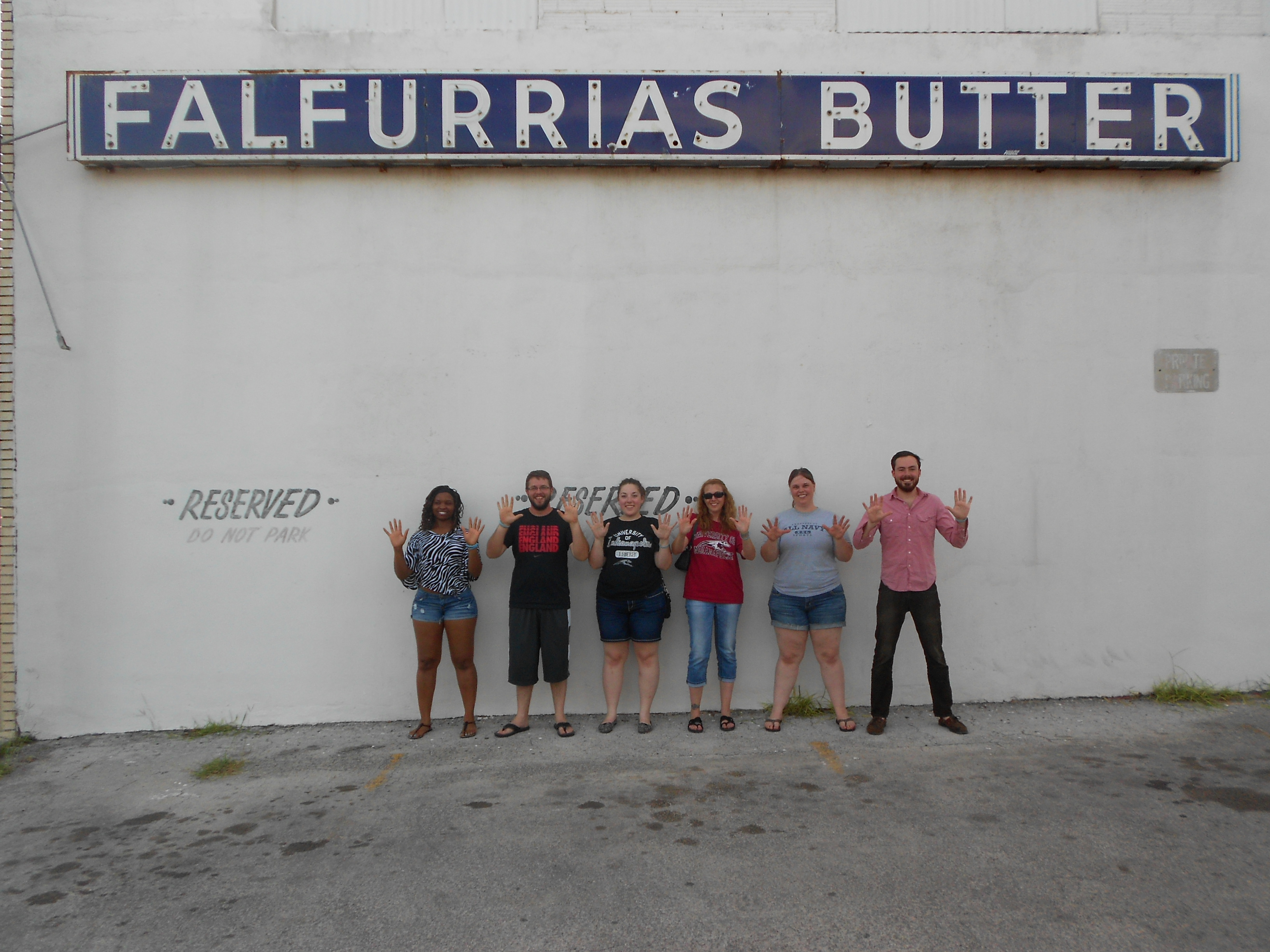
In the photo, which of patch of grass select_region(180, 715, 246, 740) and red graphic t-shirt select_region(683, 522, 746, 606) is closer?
red graphic t-shirt select_region(683, 522, 746, 606)

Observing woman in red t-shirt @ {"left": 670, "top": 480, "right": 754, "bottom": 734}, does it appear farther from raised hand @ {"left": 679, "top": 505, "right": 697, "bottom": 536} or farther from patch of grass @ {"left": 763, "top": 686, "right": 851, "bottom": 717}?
patch of grass @ {"left": 763, "top": 686, "right": 851, "bottom": 717}

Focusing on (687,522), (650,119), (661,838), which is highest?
(650,119)

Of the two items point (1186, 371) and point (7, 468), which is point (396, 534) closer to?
point (7, 468)

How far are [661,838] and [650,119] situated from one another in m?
5.26

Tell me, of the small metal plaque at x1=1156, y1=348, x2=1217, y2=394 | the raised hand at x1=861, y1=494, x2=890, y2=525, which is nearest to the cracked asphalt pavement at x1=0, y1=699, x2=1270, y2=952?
the raised hand at x1=861, y1=494, x2=890, y2=525

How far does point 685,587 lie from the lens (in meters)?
5.99

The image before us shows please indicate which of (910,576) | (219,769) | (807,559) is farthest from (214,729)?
(910,576)

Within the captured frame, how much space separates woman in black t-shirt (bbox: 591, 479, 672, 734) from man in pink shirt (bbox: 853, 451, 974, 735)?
1.55m

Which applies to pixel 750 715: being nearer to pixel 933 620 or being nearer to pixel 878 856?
pixel 933 620

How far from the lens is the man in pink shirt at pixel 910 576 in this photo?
224 inches

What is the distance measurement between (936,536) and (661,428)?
252cm

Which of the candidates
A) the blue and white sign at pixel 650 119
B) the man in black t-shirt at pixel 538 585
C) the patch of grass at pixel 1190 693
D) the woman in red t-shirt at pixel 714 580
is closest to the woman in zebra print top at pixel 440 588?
the man in black t-shirt at pixel 538 585

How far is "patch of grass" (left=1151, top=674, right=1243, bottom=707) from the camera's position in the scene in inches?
246

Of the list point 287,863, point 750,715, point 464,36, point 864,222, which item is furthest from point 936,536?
point 464,36
